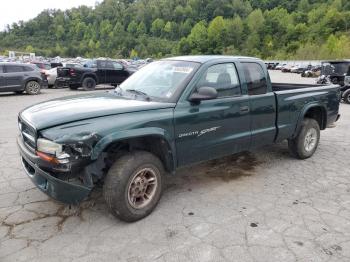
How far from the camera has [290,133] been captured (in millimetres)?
5301

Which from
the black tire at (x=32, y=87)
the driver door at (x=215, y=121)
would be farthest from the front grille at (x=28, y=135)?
the black tire at (x=32, y=87)

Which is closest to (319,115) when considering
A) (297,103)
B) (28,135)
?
(297,103)

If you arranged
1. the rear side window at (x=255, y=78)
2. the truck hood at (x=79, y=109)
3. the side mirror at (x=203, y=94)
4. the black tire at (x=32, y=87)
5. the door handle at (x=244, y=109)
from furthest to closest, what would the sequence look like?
the black tire at (x=32, y=87), the rear side window at (x=255, y=78), the door handle at (x=244, y=109), the side mirror at (x=203, y=94), the truck hood at (x=79, y=109)

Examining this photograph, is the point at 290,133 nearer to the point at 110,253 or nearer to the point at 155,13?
the point at 110,253

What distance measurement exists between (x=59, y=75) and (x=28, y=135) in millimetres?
14844

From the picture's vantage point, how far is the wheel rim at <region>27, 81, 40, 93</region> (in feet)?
49.0

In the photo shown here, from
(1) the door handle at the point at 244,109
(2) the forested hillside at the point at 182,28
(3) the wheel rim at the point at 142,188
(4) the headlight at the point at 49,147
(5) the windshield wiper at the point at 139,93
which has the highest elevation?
(2) the forested hillside at the point at 182,28

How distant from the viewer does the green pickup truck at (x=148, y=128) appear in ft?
10.1

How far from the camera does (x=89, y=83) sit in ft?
56.3

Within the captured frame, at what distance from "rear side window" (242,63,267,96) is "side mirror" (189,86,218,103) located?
1.06 meters

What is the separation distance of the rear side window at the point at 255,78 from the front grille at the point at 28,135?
2.85 meters

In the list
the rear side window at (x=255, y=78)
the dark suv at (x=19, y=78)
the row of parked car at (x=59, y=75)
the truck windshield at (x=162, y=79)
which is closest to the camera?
the truck windshield at (x=162, y=79)

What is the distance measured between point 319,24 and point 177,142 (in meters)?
103

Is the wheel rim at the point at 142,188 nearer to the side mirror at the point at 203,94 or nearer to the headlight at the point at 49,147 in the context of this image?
the headlight at the point at 49,147
